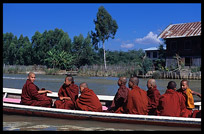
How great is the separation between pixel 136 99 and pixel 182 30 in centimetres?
2623

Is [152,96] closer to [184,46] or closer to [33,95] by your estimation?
[33,95]

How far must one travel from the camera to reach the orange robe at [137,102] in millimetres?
7031

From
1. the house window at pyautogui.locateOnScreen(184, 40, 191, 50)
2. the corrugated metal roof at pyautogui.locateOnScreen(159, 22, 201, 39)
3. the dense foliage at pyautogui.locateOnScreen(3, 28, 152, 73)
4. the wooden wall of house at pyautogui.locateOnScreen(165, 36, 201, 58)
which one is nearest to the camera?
the corrugated metal roof at pyautogui.locateOnScreen(159, 22, 201, 39)

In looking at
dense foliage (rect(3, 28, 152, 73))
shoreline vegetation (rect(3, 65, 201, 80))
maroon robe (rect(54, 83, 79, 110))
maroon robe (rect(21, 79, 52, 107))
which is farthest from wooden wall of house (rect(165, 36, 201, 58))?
maroon robe (rect(21, 79, 52, 107))

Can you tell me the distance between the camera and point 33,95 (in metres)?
8.34

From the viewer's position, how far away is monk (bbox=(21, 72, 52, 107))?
27.0 ft

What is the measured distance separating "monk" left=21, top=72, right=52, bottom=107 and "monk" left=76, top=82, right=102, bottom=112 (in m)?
1.13

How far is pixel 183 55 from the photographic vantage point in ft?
104

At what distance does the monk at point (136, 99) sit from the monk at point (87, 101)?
0.89 m

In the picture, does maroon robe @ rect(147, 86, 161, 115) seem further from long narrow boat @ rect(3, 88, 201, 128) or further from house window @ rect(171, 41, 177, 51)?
house window @ rect(171, 41, 177, 51)

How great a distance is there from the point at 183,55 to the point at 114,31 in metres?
15.5

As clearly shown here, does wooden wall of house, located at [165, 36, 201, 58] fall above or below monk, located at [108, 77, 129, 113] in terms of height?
above

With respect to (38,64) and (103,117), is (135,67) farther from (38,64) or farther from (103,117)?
(103,117)

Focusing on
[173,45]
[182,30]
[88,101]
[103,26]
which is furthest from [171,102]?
[103,26]
